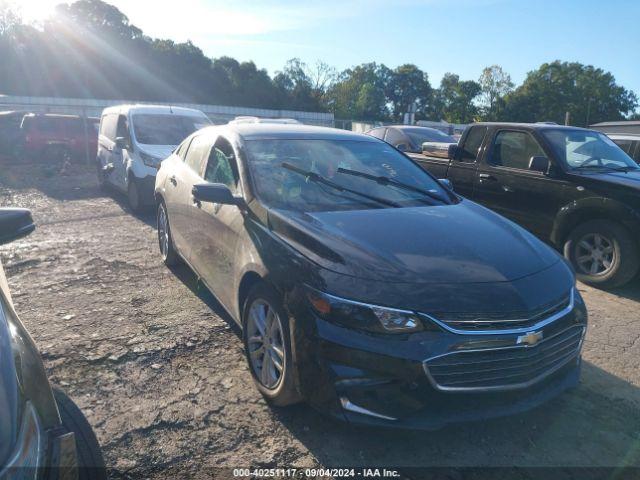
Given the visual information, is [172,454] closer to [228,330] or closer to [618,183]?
[228,330]

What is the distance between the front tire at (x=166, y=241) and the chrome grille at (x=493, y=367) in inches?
143

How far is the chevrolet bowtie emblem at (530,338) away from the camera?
2.38 m

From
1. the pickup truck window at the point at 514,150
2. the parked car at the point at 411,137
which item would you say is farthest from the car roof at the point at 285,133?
the parked car at the point at 411,137

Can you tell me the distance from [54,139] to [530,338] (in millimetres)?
17054

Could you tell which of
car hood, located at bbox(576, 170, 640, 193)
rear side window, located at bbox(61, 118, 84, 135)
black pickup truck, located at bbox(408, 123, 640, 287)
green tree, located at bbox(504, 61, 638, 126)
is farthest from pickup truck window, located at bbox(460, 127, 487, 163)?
green tree, located at bbox(504, 61, 638, 126)

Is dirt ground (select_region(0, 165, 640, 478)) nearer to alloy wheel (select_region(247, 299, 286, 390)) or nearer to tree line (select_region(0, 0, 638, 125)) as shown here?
alloy wheel (select_region(247, 299, 286, 390))

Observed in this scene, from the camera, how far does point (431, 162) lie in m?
7.21

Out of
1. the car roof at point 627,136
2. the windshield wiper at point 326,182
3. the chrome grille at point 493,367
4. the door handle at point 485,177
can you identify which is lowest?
the chrome grille at point 493,367

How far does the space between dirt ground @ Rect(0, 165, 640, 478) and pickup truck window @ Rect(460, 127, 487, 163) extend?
7.57 feet

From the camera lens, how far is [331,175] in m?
3.62

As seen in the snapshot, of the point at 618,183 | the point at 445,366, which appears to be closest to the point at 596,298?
the point at 618,183

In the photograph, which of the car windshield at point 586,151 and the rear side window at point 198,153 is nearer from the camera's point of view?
the rear side window at point 198,153

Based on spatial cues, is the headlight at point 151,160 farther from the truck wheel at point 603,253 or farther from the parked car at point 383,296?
the truck wheel at point 603,253

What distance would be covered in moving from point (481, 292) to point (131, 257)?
465 centimetres
